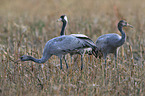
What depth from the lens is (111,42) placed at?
6430 millimetres

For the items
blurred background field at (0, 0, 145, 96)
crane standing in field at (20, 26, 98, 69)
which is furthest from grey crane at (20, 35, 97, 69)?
blurred background field at (0, 0, 145, 96)

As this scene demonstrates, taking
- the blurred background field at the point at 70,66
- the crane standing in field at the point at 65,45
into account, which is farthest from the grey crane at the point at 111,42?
the crane standing in field at the point at 65,45

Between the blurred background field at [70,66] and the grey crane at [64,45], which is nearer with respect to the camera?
the blurred background field at [70,66]

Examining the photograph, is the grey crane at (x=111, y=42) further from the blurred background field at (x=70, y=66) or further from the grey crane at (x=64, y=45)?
the grey crane at (x=64, y=45)

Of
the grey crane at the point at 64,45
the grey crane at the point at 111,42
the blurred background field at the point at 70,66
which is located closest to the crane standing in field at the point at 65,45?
the grey crane at the point at 64,45

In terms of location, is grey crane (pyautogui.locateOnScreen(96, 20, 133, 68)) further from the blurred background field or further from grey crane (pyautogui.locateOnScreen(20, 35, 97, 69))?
grey crane (pyautogui.locateOnScreen(20, 35, 97, 69))

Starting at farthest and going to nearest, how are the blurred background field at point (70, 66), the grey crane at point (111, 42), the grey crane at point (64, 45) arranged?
the grey crane at point (111, 42)
the grey crane at point (64, 45)
the blurred background field at point (70, 66)

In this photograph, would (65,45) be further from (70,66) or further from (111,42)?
(111,42)

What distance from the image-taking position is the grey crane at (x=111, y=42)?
20.7 ft

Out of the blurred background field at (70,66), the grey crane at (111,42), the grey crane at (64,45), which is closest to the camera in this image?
the blurred background field at (70,66)

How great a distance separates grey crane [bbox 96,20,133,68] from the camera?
20.7 ft

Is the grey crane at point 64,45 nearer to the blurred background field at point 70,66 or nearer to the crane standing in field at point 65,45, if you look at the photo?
the crane standing in field at point 65,45

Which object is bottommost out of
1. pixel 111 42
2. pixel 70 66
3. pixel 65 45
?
pixel 70 66

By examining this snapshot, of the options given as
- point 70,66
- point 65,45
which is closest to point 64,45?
point 65,45
